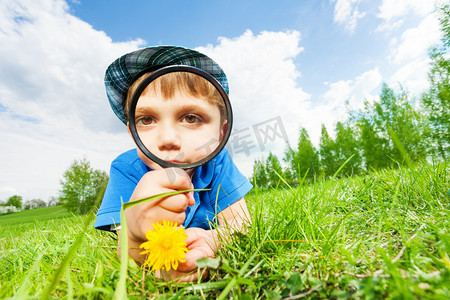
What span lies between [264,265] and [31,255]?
2.15m

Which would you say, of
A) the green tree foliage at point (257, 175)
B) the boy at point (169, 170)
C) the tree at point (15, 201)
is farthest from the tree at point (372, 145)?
the tree at point (15, 201)

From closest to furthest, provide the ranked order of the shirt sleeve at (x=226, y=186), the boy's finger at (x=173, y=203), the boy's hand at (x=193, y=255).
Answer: the boy's hand at (x=193, y=255) < the boy's finger at (x=173, y=203) < the shirt sleeve at (x=226, y=186)

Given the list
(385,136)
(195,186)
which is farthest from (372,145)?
(195,186)

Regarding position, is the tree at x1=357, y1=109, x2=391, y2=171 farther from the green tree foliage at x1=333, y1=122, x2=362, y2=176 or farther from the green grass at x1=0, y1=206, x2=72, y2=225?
the green grass at x1=0, y1=206, x2=72, y2=225

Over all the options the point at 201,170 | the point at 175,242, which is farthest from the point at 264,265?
the point at 201,170

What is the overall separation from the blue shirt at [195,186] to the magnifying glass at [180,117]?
517 millimetres

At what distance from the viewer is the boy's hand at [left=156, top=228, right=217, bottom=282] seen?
3.83ft

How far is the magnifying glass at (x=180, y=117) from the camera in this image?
5.08 feet

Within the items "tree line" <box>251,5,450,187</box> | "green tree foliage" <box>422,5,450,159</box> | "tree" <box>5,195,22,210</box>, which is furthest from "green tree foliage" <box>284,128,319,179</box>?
"tree" <box>5,195,22,210</box>

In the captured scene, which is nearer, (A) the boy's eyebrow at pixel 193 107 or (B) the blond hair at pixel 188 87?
(B) the blond hair at pixel 188 87

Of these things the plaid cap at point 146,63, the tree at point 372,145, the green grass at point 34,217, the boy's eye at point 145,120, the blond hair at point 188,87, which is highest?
the green grass at point 34,217

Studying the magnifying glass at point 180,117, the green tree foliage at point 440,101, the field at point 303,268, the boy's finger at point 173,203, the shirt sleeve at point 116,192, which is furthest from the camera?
the green tree foliage at point 440,101

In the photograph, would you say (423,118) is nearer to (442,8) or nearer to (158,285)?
Answer: (442,8)

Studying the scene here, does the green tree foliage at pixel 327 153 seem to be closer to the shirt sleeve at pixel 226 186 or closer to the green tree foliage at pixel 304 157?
the green tree foliage at pixel 304 157
